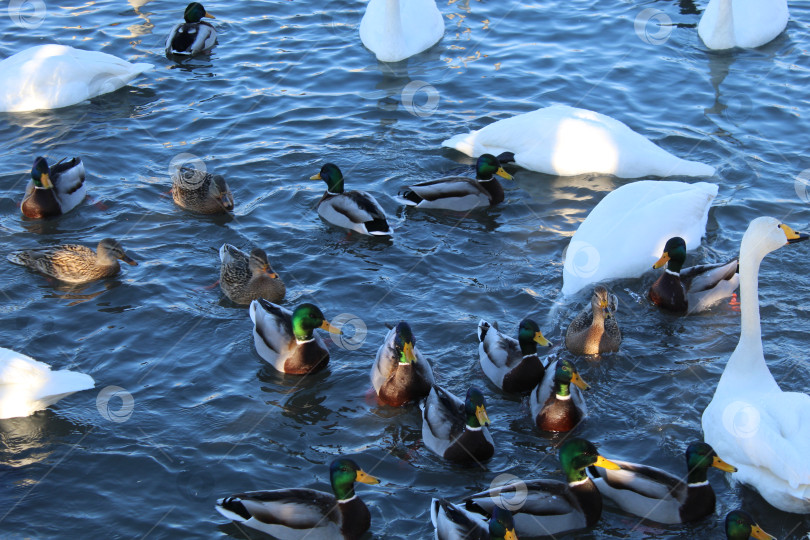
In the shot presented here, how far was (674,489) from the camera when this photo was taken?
→ 629 cm

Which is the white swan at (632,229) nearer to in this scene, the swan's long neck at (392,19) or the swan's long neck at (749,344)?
the swan's long neck at (749,344)

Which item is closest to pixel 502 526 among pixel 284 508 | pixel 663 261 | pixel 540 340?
pixel 284 508

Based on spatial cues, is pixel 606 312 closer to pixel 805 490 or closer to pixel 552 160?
pixel 805 490

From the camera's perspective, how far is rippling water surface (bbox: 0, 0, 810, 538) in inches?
268

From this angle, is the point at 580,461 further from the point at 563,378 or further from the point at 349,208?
the point at 349,208

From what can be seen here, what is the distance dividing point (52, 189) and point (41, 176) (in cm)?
19

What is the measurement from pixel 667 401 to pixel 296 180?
4964mm

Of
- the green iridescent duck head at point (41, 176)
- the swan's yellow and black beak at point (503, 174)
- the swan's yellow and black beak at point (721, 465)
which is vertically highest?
the green iridescent duck head at point (41, 176)

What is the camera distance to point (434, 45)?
13719mm

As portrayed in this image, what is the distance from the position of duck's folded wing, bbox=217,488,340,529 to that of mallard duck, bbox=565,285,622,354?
264 cm

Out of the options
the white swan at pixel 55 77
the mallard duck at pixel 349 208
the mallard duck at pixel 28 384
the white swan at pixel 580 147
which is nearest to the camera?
the mallard duck at pixel 28 384

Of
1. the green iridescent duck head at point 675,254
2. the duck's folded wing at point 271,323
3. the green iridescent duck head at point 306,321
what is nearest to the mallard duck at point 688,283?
Answer: the green iridescent duck head at point 675,254

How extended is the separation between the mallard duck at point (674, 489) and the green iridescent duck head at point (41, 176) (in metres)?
6.24

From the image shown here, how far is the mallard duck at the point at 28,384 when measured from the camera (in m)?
7.06
